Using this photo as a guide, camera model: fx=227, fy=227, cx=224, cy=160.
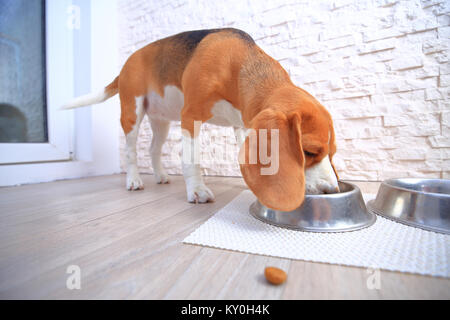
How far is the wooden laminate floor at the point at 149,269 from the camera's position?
0.40 metres

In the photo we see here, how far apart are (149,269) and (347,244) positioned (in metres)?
0.48

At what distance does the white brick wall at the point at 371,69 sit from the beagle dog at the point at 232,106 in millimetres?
878

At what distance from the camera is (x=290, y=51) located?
190 cm

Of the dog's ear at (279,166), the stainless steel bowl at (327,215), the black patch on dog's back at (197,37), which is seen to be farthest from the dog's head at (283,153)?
the black patch on dog's back at (197,37)

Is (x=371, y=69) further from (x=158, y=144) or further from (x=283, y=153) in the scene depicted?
(x=158, y=144)

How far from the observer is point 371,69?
1694 mm

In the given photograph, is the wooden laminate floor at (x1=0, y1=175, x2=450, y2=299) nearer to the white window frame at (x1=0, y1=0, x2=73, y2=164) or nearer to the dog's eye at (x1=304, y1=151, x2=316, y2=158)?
the dog's eye at (x1=304, y1=151, x2=316, y2=158)

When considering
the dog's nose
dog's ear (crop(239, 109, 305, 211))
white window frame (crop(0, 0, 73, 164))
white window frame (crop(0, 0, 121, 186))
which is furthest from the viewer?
white window frame (crop(0, 0, 73, 164))

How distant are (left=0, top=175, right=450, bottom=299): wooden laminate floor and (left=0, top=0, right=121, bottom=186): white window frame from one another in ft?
3.91

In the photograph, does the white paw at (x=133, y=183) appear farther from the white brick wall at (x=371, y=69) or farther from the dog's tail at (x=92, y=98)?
the white brick wall at (x=371, y=69)

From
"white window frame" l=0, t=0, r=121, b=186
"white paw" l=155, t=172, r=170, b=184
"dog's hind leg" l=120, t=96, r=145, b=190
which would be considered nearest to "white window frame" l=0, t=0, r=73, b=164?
"white window frame" l=0, t=0, r=121, b=186

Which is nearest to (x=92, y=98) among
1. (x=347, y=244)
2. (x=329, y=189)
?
(x=329, y=189)

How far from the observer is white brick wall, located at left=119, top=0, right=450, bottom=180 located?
1536 millimetres

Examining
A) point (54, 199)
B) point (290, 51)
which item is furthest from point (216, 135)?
point (54, 199)
